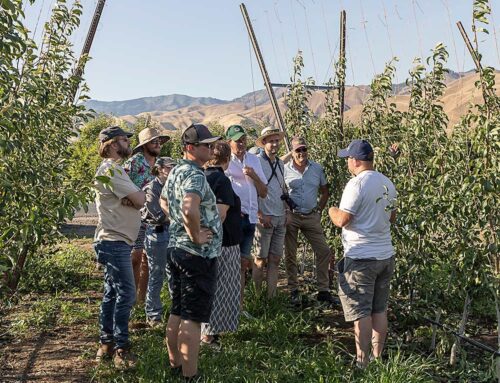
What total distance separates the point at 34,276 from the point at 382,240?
4.55 meters

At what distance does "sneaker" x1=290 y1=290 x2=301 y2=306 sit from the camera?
5.92 meters

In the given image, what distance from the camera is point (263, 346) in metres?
4.52

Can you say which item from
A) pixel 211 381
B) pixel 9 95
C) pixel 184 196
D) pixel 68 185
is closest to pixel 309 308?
pixel 211 381

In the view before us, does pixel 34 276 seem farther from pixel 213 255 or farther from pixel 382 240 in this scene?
pixel 382 240

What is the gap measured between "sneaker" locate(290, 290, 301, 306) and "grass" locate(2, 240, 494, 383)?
0.34ft

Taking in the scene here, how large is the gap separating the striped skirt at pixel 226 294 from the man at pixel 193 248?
0.60m

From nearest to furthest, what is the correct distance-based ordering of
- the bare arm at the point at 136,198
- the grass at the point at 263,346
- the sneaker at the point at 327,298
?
the grass at the point at 263,346 → the bare arm at the point at 136,198 → the sneaker at the point at 327,298

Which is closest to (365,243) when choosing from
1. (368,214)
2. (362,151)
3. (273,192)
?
(368,214)

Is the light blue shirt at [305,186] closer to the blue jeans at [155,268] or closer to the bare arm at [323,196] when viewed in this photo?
the bare arm at [323,196]

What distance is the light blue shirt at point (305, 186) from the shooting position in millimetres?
6020

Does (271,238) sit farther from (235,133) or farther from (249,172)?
(235,133)

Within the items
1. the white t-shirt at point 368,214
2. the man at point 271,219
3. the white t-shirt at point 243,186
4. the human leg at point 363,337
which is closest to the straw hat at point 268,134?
the man at point 271,219

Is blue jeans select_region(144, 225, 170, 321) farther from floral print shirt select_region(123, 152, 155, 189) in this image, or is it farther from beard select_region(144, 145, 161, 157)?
beard select_region(144, 145, 161, 157)

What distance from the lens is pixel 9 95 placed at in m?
3.42
